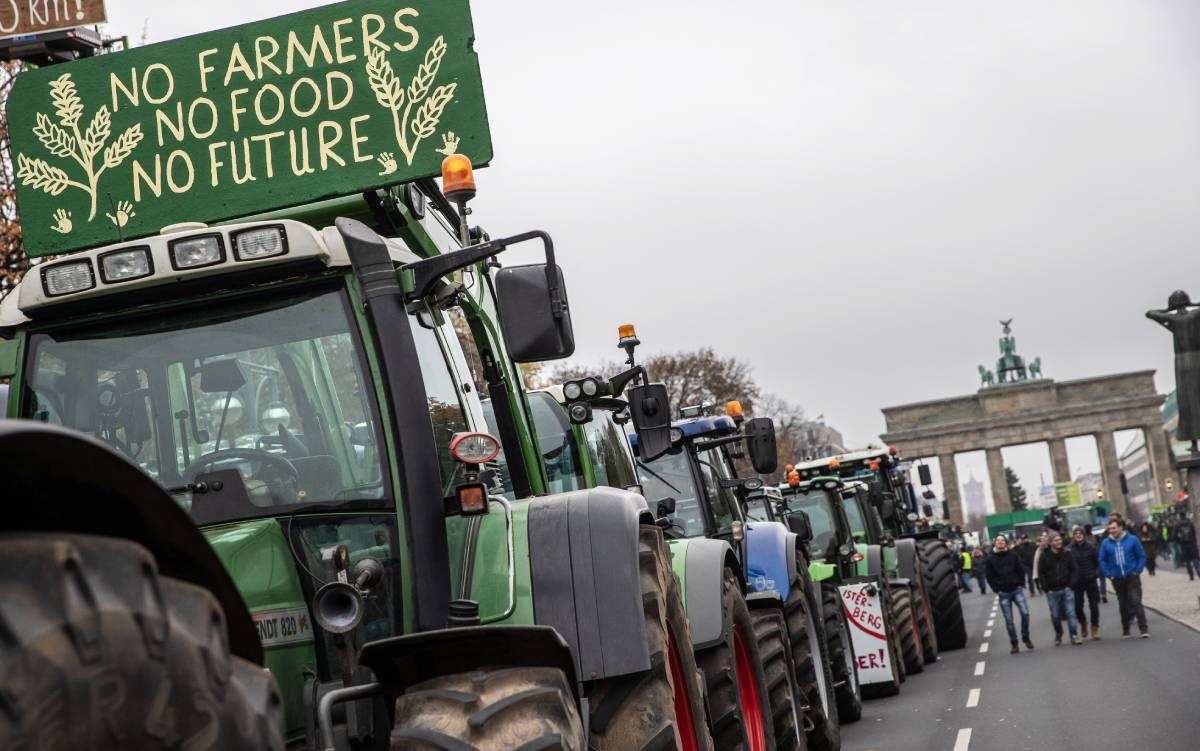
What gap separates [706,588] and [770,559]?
4.35 m

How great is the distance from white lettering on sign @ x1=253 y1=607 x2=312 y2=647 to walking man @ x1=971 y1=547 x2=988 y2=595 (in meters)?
40.6

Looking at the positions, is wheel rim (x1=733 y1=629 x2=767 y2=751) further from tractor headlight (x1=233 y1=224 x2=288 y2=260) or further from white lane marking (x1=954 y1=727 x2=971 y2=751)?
white lane marking (x1=954 y1=727 x2=971 y2=751)

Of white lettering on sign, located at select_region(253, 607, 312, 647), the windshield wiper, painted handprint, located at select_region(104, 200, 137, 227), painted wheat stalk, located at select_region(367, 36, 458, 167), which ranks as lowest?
white lettering on sign, located at select_region(253, 607, 312, 647)

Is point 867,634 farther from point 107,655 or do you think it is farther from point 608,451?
point 107,655

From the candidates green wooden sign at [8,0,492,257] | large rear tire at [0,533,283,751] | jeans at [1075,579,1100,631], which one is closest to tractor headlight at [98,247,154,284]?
green wooden sign at [8,0,492,257]

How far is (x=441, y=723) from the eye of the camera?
12.7ft

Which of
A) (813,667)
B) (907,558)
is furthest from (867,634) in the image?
(813,667)

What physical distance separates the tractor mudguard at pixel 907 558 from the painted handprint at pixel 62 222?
18.3m

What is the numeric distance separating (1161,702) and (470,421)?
11.3 metres

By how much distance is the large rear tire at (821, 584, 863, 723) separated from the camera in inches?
Result: 580

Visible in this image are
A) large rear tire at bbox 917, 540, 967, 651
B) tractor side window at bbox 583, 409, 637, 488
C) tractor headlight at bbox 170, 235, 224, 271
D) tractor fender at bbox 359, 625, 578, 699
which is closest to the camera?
tractor fender at bbox 359, 625, 578, 699

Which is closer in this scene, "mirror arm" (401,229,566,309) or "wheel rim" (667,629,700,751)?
"mirror arm" (401,229,566,309)

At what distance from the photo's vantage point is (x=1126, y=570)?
2425cm

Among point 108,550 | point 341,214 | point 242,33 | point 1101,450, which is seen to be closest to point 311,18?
point 242,33
